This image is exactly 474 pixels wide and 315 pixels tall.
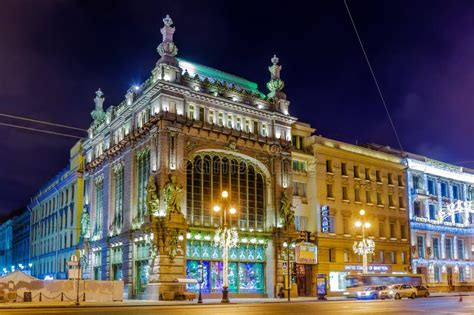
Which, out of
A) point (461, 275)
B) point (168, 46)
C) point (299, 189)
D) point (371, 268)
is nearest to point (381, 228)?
point (371, 268)

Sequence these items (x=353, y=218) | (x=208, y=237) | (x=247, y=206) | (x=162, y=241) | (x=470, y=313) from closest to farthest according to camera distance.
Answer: (x=470, y=313)
(x=162, y=241)
(x=208, y=237)
(x=247, y=206)
(x=353, y=218)

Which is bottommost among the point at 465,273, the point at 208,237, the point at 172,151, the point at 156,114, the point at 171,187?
the point at 465,273

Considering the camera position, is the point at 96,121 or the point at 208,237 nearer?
the point at 208,237

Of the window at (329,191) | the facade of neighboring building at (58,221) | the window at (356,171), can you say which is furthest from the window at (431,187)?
the facade of neighboring building at (58,221)

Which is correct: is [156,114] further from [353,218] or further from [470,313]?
[470,313]

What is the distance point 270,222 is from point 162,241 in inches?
528

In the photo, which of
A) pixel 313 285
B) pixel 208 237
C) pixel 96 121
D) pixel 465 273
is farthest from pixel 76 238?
pixel 465 273

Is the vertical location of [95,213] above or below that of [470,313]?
above

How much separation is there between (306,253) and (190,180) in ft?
52.1

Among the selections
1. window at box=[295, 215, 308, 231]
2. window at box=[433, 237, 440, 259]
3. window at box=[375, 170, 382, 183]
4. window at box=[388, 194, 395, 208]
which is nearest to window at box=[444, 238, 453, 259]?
window at box=[433, 237, 440, 259]

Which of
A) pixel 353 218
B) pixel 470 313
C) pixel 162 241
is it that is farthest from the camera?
pixel 353 218

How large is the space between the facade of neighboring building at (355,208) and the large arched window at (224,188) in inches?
337

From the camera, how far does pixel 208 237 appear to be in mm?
55750

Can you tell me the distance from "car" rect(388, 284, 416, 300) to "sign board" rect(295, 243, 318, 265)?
12.5 m
